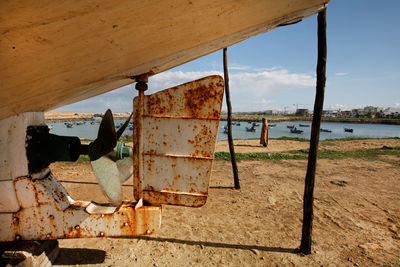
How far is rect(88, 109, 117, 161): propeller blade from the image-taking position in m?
2.66

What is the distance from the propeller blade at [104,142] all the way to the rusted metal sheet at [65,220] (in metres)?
0.61

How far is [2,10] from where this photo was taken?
101cm

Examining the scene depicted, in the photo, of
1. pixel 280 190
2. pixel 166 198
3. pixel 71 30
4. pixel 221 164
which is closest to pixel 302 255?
pixel 166 198

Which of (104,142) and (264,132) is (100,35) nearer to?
(104,142)

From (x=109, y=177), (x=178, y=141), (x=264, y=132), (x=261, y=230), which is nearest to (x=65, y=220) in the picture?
(x=109, y=177)

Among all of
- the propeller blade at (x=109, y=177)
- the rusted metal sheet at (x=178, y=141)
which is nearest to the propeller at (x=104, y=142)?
the propeller blade at (x=109, y=177)

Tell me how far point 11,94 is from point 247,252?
369 cm

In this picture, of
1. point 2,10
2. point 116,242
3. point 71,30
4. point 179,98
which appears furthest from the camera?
point 116,242

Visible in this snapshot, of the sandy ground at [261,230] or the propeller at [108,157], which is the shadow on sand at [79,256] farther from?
the propeller at [108,157]

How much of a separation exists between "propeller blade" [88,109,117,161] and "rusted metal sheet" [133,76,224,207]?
565 mm

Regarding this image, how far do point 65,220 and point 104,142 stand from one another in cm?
101

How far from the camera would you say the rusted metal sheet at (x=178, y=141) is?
7.51ft

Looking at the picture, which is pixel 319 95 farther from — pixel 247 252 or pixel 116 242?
pixel 116 242

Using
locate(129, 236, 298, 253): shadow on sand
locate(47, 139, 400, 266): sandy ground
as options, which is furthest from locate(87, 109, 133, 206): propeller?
locate(129, 236, 298, 253): shadow on sand
